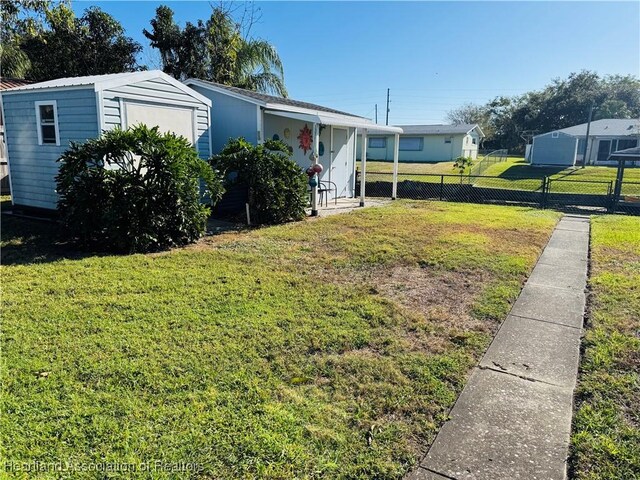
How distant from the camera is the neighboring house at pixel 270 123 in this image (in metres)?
10.4

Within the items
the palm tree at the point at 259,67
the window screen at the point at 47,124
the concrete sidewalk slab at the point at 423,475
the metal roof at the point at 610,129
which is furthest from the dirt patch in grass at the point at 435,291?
the metal roof at the point at 610,129

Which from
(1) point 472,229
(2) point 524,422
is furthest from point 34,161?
(2) point 524,422

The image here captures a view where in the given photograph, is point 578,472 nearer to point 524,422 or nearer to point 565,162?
point 524,422

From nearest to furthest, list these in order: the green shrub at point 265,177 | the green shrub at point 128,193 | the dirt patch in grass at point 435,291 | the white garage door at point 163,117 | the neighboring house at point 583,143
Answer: the dirt patch in grass at point 435,291 < the green shrub at point 128,193 < the white garage door at point 163,117 < the green shrub at point 265,177 < the neighboring house at point 583,143

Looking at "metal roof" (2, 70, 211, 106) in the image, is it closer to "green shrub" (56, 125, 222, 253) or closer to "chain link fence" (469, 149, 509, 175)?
"green shrub" (56, 125, 222, 253)

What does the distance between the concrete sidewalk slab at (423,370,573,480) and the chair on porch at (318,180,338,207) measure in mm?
9674

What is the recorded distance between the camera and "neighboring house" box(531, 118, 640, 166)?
106 ft

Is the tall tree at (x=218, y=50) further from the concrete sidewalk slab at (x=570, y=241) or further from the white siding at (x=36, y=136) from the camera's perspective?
the concrete sidewalk slab at (x=570, y=241)

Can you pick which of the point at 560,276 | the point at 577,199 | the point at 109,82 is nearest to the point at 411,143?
the point at 577,199

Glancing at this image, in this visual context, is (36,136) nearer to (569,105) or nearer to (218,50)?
(218,50)

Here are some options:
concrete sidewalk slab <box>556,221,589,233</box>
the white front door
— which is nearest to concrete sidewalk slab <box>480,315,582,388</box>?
concrete sidewalk slab <box>556,221,589,233</box>

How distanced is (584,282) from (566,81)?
60.0 meters

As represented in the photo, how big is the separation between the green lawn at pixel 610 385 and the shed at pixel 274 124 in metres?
6.97

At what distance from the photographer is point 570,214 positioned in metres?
12.7
